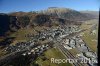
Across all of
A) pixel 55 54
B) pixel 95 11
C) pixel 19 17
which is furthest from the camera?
pixel 19 17

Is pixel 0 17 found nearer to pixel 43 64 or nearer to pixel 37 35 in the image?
pixel 37 35

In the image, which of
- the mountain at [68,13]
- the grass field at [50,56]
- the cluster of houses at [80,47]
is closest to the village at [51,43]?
the cluster of houses at [80,47]

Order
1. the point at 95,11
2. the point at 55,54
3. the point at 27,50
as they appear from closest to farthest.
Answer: the point at 95,11
the point at 55,54
the point at 27,50

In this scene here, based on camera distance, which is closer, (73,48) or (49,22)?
(73,48)

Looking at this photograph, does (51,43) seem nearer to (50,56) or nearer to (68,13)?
(50,56)

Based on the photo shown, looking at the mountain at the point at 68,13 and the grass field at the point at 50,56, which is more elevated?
the mountain at the point at 68,13

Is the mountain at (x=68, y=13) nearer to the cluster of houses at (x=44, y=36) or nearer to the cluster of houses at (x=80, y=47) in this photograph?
the cluster of houses at (x=44, y=36)

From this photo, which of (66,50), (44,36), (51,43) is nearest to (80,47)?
(66,50)

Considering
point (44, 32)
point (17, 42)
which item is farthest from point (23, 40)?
point (44, 32)

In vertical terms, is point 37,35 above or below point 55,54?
above
